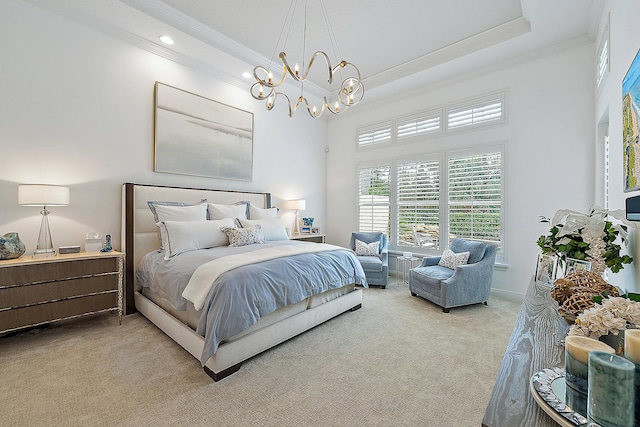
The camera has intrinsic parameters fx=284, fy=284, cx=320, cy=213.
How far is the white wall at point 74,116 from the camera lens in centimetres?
278

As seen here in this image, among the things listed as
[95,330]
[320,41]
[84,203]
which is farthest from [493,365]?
[84,203]

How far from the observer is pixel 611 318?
2.52ft

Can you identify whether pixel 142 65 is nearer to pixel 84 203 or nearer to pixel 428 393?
pixel 84 203

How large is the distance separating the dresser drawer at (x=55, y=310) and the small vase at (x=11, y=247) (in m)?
0.50

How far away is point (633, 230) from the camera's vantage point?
4.97 ft

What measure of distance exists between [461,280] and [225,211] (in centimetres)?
315

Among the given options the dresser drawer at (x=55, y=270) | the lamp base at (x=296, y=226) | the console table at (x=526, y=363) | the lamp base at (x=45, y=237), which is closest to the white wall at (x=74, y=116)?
the lamp base at (x=45, y=237)

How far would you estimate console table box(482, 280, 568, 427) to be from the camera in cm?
68

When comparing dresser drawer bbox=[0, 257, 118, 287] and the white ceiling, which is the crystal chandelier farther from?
dresser drawer bbox=[0, 257, 118, 287]

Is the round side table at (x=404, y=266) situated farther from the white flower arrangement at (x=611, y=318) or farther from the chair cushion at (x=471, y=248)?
the white flower arrangement at (x=611, y=318)

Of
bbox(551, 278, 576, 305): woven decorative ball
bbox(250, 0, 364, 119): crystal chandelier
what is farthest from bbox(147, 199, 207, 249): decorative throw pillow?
bbox(551, 278, 576, 305): woven decorative ball

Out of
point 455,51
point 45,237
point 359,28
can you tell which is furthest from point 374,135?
point 45,237

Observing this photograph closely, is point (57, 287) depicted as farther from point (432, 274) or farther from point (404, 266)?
point (404, 266)

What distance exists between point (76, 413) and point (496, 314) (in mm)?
3912
